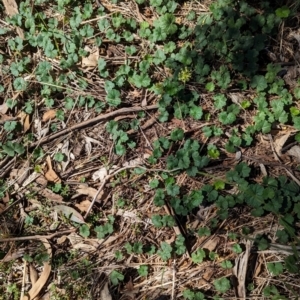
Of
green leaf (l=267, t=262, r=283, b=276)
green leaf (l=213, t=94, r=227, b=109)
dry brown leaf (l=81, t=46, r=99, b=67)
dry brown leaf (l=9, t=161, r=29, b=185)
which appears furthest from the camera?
dry brown leaf (l=81, t=46, r=99, b=67)

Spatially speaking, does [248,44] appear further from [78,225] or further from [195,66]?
[78,225]

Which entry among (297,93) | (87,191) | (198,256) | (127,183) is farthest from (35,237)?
(297,93)

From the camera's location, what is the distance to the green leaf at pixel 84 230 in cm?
335

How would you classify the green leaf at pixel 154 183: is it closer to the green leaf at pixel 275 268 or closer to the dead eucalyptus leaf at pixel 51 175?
the dead eucalyptus leaf at pixel 51 175

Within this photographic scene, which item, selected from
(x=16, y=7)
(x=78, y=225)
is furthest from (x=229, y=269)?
(x=16, y=7)

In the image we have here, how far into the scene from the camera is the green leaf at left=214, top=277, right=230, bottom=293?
10.0 feet

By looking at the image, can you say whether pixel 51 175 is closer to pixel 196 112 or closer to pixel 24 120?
pixel 24 120

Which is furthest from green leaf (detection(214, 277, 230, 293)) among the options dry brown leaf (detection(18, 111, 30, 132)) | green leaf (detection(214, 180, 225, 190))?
dry brown leaf (detection(18, 111, 30, 132))

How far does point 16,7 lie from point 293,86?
2.30 meters

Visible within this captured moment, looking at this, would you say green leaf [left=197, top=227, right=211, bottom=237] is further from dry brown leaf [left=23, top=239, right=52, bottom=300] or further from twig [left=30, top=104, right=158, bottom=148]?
dry brown leaf [left=23, top=239, right=52, bottom=300]

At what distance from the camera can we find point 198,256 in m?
3.15

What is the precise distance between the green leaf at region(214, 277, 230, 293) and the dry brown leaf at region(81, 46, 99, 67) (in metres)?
1.84

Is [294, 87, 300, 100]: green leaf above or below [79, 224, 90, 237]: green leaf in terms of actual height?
above

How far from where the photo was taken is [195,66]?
3475mm
